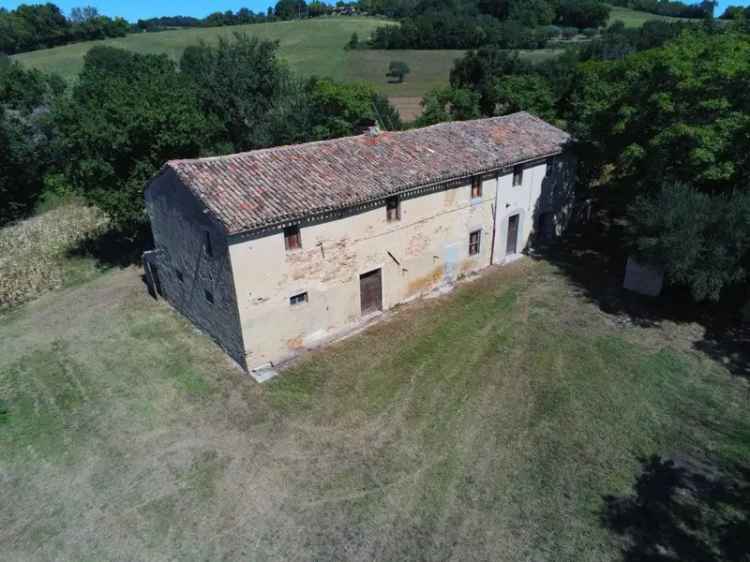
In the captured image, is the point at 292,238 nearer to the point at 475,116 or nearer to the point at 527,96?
the point at 527,96

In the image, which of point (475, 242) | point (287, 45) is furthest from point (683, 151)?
point (287, 45)

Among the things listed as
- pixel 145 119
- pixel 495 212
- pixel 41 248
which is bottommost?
pixel 41 248

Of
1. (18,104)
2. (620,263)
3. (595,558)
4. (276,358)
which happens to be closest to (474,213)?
(620,263)

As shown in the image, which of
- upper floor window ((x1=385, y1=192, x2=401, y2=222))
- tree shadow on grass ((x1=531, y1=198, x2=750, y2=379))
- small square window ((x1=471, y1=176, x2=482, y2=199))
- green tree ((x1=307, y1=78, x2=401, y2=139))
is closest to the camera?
tree shadow on grass ((x1=531, y1=198, x2=750, y2=379))

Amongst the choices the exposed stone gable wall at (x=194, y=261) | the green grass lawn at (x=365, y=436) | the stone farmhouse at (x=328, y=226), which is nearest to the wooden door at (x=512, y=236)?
the stone farmhouse at (x=328, y=226)

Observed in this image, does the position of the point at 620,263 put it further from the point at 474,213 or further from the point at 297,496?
the point at 297,496

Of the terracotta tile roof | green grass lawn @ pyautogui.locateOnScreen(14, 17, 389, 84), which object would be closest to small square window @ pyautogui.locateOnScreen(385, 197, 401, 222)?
the terracotta tile roof

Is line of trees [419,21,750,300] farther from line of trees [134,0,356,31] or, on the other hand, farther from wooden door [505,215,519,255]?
line of trees [134,0,356,31]
